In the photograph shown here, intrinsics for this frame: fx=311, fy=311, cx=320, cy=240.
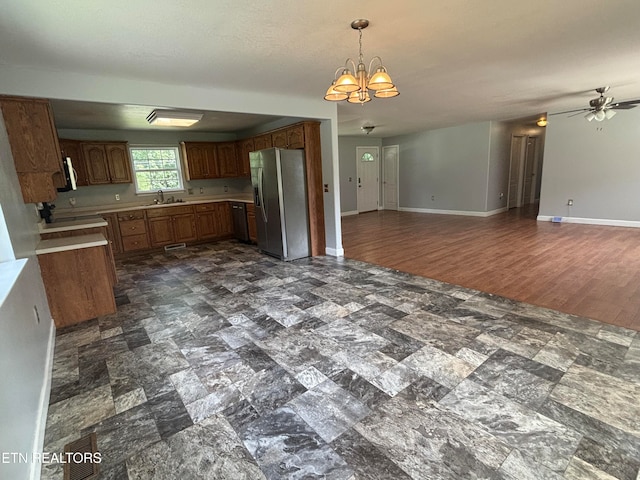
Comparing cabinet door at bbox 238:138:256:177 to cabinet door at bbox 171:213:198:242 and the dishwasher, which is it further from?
cabinet door at bbox 171:213:198:242

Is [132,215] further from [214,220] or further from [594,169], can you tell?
[594,169]

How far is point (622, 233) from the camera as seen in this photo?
18.7ft

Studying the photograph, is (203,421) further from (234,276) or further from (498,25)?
(498,25)

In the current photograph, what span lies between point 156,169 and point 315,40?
5502 millimetres

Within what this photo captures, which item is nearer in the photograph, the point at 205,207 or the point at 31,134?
the point at 31,134

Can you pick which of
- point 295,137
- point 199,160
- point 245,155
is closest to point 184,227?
point 199,160

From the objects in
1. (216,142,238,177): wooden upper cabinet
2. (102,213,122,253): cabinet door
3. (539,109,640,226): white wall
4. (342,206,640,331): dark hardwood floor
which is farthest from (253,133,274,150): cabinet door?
(539,109,640,226): white wall

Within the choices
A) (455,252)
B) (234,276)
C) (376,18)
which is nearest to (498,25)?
(376,18)

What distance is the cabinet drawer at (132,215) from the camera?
230 inches

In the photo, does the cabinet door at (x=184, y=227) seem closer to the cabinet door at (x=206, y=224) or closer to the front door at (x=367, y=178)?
the cabinet door at (x=206, y=224)

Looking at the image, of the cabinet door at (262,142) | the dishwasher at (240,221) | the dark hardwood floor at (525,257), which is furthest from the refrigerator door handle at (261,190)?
the dark hardwood floor at (525,257)

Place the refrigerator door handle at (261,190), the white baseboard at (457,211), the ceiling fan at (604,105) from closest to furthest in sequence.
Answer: the ceiling fan at (604,105) → the refrigerator door handle at (261,190) → the white baseboard at (457,211)

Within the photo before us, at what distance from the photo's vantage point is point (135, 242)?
6.01 meters

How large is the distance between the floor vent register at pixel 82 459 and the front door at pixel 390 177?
→ 9640 millimetres
